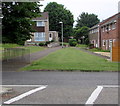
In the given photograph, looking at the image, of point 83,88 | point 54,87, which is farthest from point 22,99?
point 83,88

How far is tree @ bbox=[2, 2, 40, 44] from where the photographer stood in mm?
14313

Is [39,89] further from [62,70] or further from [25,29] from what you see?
[25,29]

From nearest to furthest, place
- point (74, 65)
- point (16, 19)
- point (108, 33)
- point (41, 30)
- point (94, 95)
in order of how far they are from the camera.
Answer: point (94, 95), point (74, 65), point (16, 19), point (108, 33), point (41, 30)

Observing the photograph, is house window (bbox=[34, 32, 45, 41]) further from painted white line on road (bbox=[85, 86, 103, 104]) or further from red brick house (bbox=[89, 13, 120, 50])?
painted white line on road (bbox=[85, 86, 103, 104])

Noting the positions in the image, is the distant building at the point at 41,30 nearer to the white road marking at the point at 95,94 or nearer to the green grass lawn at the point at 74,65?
the green grass lawn at the point at 74,65

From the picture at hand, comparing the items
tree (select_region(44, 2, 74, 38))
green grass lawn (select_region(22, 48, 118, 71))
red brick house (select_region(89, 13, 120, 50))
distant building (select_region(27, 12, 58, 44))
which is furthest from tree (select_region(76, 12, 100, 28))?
green grass lawn (select_region(22, 48, 118, 71))

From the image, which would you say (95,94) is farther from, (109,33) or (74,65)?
(109,33)

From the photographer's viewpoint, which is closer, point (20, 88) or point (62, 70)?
point (20, 88)

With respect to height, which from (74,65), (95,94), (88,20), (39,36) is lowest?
(95,94)

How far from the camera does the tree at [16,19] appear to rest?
1431 cm

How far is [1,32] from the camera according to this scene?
14617 mm

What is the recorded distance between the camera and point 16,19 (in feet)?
46.8

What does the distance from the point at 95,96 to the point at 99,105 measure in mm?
917

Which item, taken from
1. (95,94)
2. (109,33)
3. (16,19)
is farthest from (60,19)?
(95,94)
